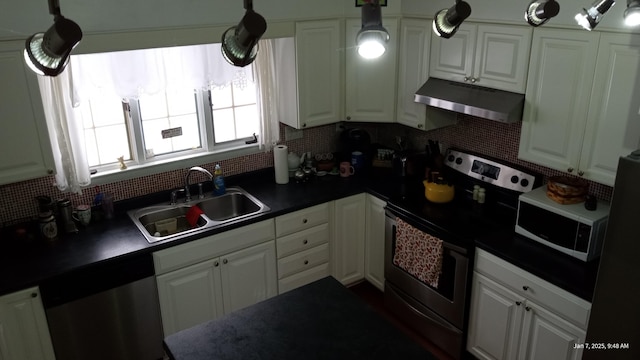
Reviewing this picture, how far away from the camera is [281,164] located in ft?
12.6

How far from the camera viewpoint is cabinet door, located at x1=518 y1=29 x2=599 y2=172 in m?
2.66

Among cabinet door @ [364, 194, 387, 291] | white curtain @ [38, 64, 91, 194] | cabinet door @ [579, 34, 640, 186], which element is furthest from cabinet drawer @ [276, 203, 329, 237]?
cabinet door @ [579, 34, 640, 186]

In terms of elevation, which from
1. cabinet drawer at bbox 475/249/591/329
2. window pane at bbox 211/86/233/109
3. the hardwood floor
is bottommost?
the hardwood floor

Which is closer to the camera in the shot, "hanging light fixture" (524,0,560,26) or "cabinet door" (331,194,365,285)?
"hanging light fixture" (524,0,560,26)

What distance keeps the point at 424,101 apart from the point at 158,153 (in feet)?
6.09

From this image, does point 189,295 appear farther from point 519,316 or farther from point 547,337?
point 547,337

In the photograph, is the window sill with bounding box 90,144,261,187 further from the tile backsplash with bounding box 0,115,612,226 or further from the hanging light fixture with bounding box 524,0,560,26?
the hanging light fixture with bounding box 524,0,560,26

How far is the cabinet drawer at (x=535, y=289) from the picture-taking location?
2.57 meters

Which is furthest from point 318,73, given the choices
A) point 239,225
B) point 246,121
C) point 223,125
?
point 239,225

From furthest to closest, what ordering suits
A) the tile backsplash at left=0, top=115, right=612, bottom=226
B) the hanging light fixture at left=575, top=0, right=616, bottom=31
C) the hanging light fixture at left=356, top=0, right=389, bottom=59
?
the tile backsplash at left=0, top=115, right=612, bottom=226
the hanging light fixture at left=575, top=0, right=616, bottom=31
the hanging light fixture at left=356, top=0, right=389, bottom=59

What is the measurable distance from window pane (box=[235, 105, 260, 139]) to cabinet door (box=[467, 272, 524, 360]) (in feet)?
6.34

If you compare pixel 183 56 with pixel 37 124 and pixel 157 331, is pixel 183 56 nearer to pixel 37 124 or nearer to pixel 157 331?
pixel 37 124

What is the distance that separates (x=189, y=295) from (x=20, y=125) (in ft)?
4.51

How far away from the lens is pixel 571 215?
271cm
